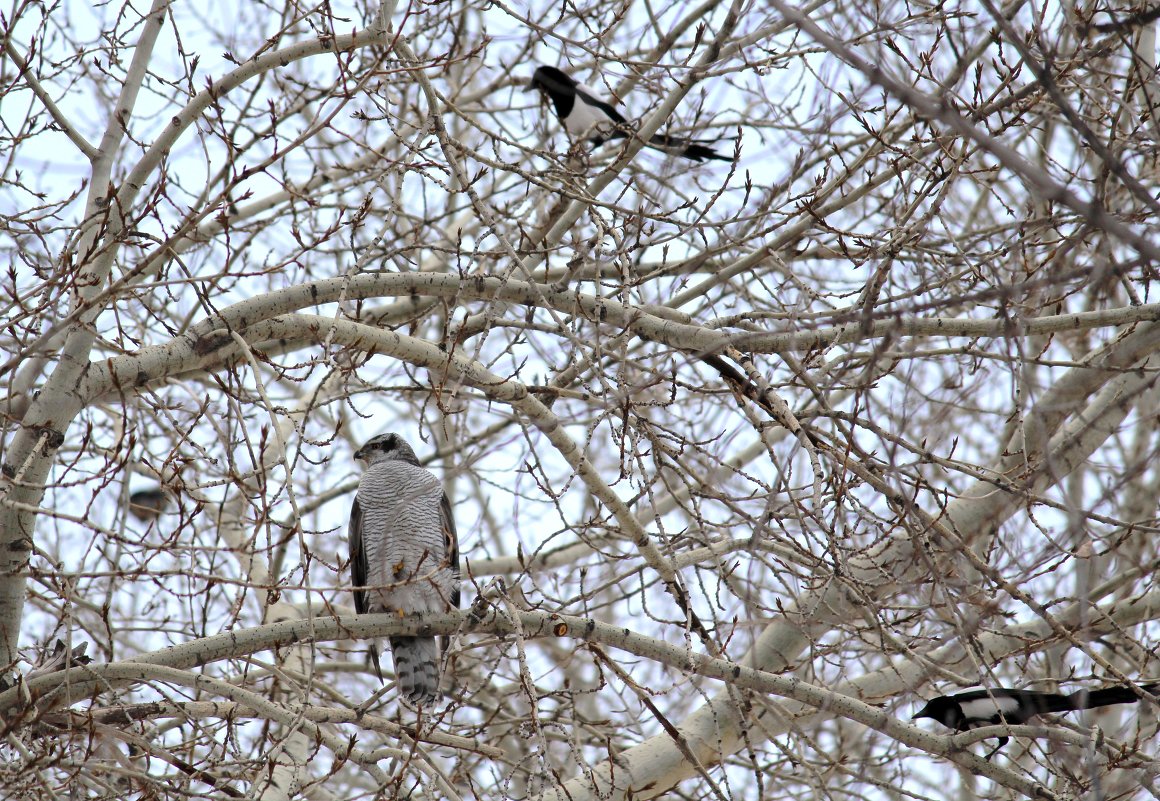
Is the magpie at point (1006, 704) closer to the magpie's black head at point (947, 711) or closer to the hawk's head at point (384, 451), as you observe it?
the magpie's black head at point (947, 711)

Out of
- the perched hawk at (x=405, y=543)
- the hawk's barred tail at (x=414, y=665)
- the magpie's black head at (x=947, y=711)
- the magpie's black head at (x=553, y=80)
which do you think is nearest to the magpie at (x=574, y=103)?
the magpie's black head at (x=553, y=80)

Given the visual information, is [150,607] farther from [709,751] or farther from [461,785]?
[709,751]

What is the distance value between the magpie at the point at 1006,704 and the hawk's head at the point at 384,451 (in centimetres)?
309

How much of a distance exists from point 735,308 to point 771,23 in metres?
2.81

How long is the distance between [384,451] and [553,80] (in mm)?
2427

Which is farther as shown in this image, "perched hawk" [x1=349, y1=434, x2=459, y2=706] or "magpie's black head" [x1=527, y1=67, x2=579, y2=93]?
"magpie's black head" [x1=527, y1=67, x2=579, y2=93]

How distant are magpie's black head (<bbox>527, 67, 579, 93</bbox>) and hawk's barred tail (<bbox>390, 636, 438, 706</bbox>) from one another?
332 cm

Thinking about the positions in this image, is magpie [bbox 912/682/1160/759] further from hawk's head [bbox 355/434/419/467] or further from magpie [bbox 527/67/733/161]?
magpie [bbox 527/67/733/161]

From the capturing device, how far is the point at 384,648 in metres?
6.26

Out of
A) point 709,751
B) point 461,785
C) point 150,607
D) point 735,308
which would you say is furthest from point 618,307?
point 150,607

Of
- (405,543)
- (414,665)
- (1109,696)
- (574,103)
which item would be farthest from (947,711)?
(574,103)

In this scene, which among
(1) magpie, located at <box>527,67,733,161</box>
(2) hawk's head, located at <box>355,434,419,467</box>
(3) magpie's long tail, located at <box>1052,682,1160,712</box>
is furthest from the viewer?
(1) magpie, located at <box>527,67,733,161</box>

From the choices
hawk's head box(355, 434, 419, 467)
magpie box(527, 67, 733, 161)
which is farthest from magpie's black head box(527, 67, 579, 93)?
hawk's head box(355, 434, 419, 467)

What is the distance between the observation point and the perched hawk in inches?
209
